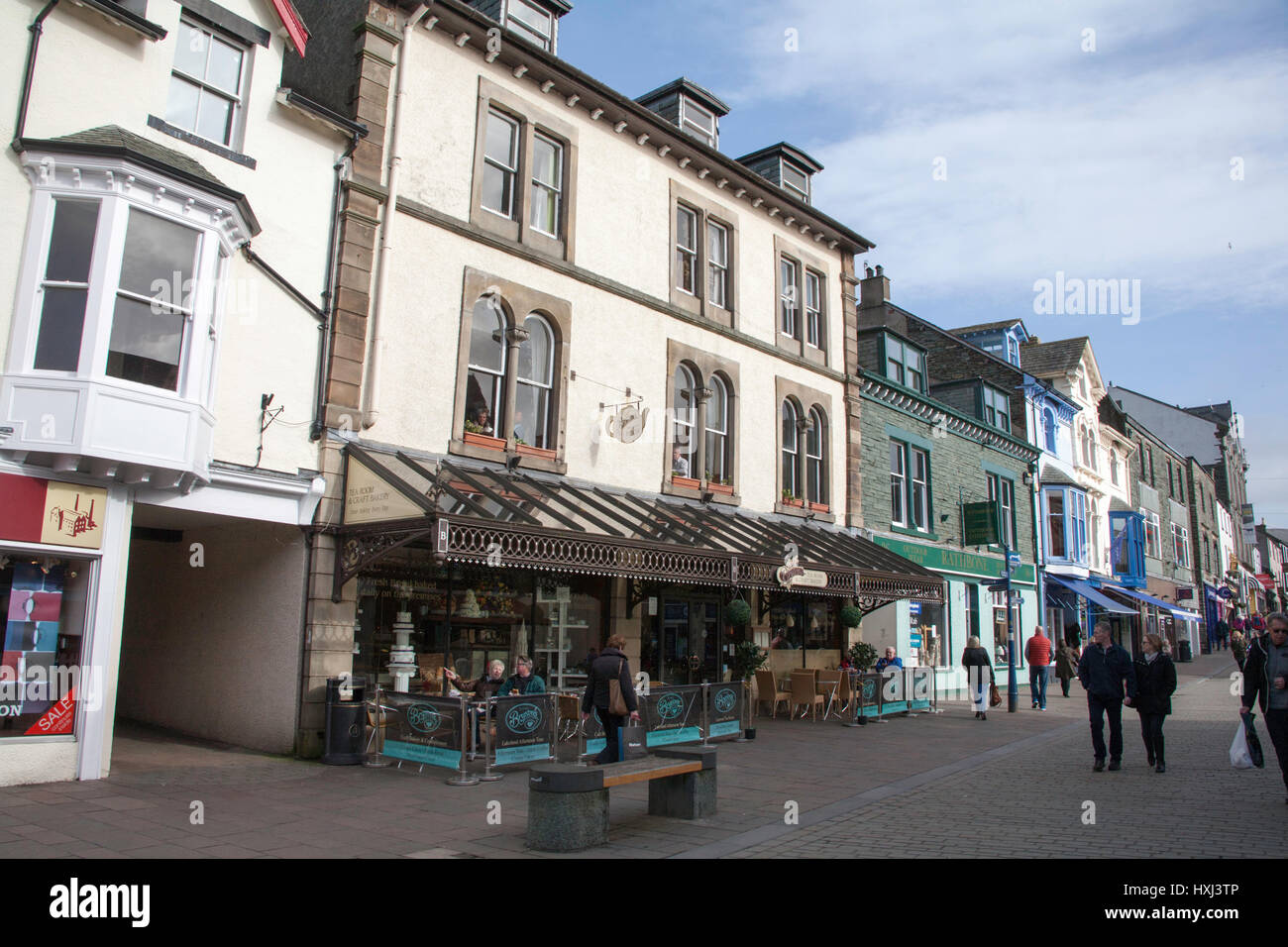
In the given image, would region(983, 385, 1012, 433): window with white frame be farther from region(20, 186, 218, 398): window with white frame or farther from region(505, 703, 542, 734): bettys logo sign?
region(20, 186, 218, 398): window with white frame

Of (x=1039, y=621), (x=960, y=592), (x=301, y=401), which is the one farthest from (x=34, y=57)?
(x=1039, y=621)

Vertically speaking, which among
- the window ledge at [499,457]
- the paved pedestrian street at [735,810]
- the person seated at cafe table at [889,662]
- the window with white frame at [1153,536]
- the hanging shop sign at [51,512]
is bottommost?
the paved pedestrian street at [735,810]

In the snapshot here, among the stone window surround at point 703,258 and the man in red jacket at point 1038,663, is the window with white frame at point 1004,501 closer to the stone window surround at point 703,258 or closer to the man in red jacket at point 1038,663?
the man in red jacket at point 1038,663

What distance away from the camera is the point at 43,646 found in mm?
9227

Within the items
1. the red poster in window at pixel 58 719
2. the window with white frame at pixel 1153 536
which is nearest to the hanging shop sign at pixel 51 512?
the red poster in window at pixel 58 719

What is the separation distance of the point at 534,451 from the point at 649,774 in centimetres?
734

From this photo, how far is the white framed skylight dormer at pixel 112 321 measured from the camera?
9.08m

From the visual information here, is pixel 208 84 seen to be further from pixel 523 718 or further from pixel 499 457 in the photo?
pixel 523 718

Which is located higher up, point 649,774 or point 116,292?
point 116,292

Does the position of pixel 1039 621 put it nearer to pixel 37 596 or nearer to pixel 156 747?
pixel 156 747

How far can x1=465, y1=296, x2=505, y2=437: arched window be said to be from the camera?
539 inches

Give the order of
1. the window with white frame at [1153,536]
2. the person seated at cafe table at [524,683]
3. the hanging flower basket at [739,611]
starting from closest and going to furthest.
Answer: the person seated at cafe table at [524,683] < the hanging flower basket at [739,611] < the window with white frame at [1153,536]

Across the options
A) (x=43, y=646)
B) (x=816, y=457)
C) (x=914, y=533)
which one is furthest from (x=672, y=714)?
(x=914, y=533)

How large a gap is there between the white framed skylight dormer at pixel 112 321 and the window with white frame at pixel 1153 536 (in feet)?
144
